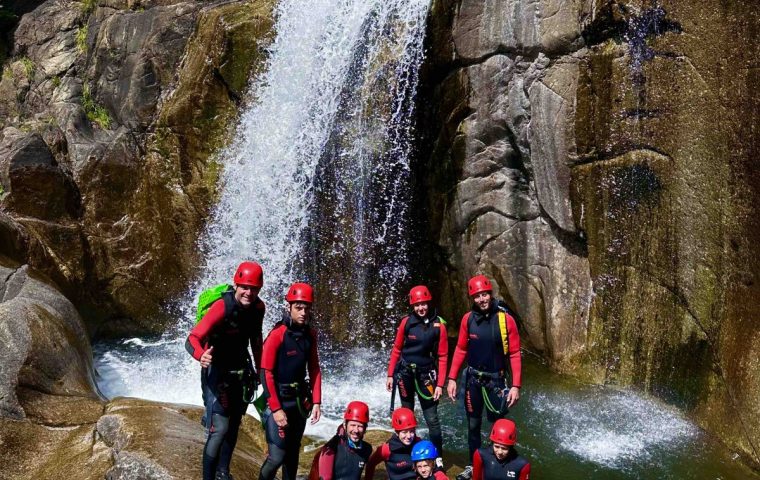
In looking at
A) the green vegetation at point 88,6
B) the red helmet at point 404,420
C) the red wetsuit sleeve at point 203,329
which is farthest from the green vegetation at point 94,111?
the red helmet at point 404,420

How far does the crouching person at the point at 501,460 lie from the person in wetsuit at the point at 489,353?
43.0 inches

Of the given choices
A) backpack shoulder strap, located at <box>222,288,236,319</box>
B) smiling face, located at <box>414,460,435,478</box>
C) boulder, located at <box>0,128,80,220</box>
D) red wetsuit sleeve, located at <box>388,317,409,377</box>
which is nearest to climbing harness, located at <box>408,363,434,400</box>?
red wetsuit sleeve, located at <box>388,317,409,377</box>

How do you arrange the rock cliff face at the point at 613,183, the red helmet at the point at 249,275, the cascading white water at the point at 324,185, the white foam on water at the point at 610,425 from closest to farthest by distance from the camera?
the red helmet at the point at 249,275
the rock cliff face at the point at 613,183
the white foam on water at the point at 610,425
the cascading white water at the point at 324,185

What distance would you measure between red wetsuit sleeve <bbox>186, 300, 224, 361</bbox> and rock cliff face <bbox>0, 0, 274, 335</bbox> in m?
9.14

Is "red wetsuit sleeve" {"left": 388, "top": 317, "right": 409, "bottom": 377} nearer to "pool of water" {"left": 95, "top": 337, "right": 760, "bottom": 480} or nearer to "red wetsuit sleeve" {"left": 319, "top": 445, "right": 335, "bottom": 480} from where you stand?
"pool of water" {"left": 95, "top": 337, "right": 760, "bottom": 480}

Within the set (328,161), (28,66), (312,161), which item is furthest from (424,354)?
(28,66)

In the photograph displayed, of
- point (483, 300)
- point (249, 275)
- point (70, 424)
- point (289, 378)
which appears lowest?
point (70, 424)

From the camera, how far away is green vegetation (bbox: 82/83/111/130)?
54.8 ft

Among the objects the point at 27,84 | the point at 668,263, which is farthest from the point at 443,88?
the point at 27,84

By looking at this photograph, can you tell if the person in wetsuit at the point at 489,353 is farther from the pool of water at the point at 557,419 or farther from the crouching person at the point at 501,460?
the pool of water at the point at 557,419

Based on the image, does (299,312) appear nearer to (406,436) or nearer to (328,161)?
(406,436)

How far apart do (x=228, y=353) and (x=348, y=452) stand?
132 cm

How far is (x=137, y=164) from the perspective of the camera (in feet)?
50.1

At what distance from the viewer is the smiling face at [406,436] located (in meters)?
5.99
